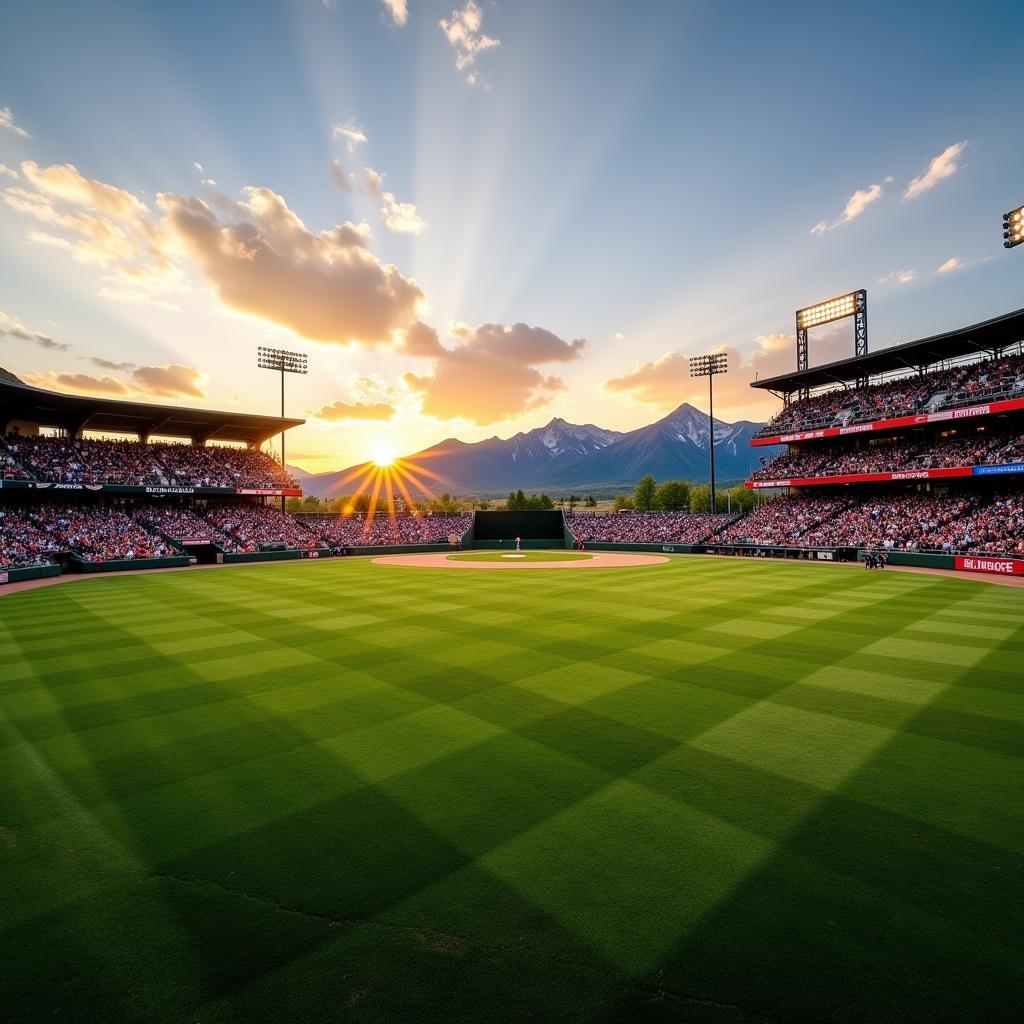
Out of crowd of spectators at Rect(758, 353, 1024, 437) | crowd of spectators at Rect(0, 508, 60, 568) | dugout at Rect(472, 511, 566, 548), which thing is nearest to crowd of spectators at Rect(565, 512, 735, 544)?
dugout at Rect(472, 511, 566, 548)

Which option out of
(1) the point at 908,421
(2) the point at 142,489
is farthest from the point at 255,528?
(1) the point at 908,421

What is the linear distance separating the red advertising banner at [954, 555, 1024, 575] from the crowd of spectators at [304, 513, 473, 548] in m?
48.8

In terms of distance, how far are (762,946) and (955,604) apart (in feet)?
78.4

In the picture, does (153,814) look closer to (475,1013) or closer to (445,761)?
(445,761)

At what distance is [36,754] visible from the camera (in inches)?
369

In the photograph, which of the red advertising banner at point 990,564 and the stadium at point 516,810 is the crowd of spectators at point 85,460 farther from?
the red advertising banner at point 990,564

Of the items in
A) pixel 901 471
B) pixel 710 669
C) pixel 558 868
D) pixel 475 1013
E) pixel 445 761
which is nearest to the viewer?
pixel 475 1013

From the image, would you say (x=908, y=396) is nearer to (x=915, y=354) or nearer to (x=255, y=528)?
(x=915, y=354)

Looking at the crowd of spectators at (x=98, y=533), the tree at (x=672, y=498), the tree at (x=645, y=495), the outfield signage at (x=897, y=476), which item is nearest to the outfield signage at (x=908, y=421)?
the outfield signage at (x=897, y=476)

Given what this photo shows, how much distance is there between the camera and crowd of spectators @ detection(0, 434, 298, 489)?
46.3 metres

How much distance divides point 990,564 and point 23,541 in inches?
2632

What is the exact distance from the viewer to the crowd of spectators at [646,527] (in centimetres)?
5916

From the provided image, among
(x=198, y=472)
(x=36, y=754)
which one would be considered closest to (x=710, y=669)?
(x=36, y=754)

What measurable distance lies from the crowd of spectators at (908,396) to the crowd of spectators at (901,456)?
3.34m
